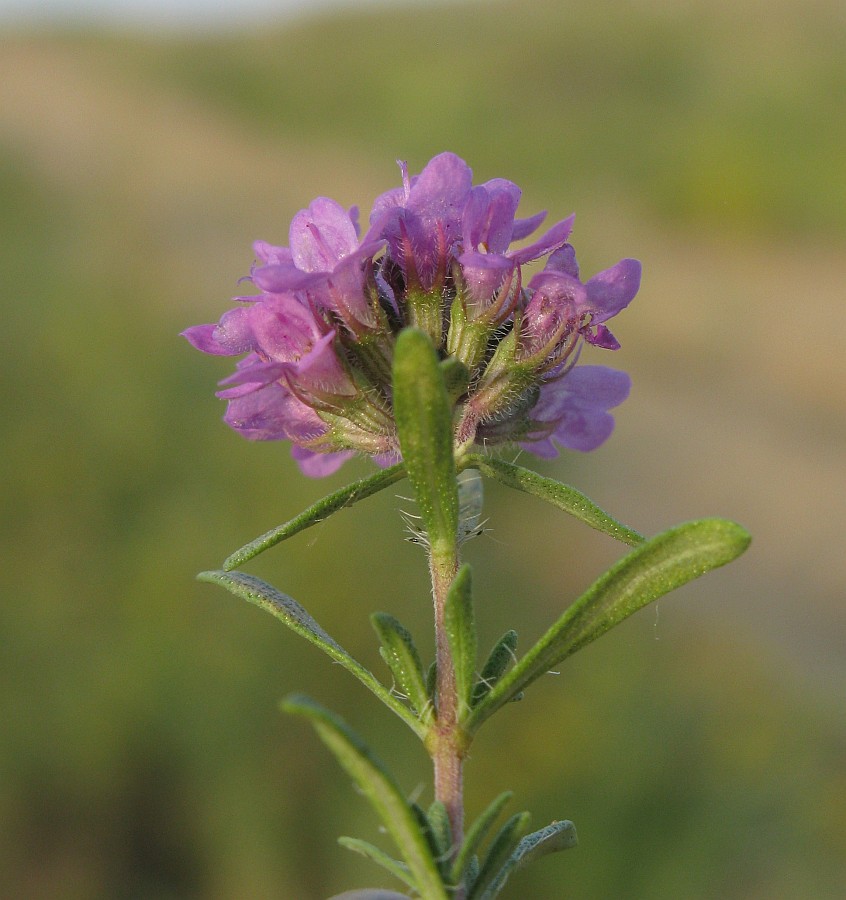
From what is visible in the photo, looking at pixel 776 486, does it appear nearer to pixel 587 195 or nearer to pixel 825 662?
pixel 825 662

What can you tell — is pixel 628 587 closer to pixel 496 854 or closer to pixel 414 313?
pixel 496 854

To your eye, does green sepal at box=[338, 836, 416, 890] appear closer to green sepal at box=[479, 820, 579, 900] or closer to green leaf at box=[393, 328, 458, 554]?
green sepal at box=[479, 820, 579, 900]

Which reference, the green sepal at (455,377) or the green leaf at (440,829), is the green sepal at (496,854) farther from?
the green sepal at (455,377)

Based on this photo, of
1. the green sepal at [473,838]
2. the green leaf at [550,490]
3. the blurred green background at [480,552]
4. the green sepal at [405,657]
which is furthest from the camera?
A: the blurred green background at [480,552]

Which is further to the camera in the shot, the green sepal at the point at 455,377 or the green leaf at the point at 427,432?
the green sepal at the point at 455,377

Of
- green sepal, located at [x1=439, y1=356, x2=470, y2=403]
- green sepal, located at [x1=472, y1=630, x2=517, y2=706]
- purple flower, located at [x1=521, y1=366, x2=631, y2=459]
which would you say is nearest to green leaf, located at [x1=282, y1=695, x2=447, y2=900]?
green sepal, located at [x1=472, y1=630, x2=517, y2=706]

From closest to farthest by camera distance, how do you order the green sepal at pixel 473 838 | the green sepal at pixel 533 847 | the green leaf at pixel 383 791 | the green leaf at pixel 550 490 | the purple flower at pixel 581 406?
the green leaf at pixel 383 791 < the green sepal at pixel 473 838 < the green sepal at pixel 533 847 < the green leaf at pixel 550 490 < the purple flower at pixel 581 406

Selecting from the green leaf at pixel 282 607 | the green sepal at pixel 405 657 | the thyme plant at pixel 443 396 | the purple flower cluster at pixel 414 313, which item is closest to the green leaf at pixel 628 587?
the thyme plant at pixel 443 396
